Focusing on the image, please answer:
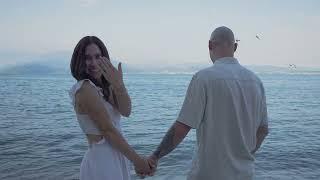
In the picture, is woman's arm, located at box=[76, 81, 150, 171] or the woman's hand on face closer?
woman's arm, located at box=[76, 81, 150, 171]

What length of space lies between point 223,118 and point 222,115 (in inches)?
0.9

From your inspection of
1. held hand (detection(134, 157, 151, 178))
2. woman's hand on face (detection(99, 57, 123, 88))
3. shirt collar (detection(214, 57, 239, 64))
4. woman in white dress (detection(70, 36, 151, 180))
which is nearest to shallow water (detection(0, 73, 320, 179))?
held hand (detection(134, 157, 151, 178))

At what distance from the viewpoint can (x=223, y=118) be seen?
3.24 meters

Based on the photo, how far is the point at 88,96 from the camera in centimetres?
331

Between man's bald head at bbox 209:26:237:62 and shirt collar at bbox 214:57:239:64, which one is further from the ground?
man's bald head at bbox 209:26:237:62

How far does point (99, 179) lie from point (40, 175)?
7114 mm

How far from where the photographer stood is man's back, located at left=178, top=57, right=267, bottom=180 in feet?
10.6

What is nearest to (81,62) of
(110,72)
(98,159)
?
(110,72)

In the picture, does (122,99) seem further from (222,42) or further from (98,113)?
(222,42)

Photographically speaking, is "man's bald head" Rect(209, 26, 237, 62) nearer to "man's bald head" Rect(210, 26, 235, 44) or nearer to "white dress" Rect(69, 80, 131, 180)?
"man's bald head" Rect(210, 26, 235, 44)

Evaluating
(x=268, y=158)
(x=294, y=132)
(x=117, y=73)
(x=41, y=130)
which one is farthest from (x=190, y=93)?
(x=294, y=132)

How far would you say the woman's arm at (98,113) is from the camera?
10.9 ft

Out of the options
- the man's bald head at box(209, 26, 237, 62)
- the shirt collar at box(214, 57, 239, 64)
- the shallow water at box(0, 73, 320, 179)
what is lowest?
the shallow water at box(0, 73, 320, 179)

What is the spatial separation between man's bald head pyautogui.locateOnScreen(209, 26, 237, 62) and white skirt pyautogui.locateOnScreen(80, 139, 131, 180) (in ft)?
3.70
